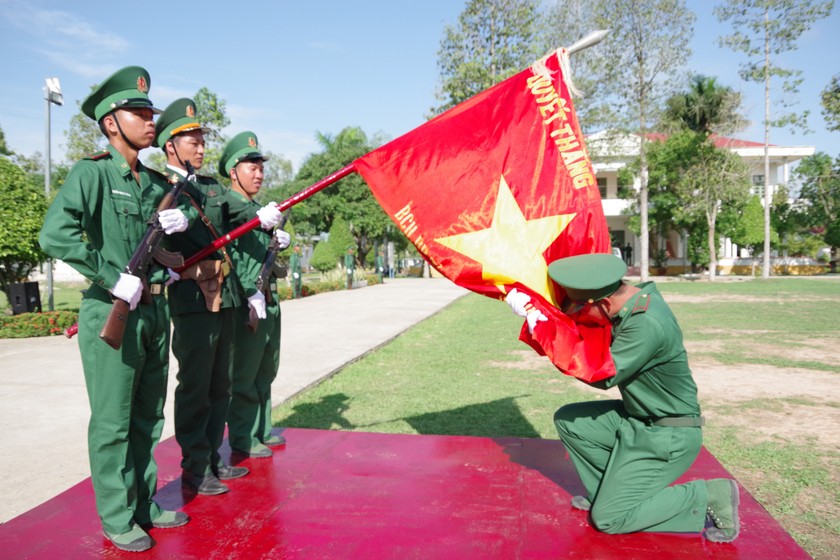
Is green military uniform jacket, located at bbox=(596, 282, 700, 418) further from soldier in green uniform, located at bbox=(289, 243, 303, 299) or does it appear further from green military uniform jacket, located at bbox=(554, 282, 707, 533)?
soldier in green uniform, located at bbox=(289, 243, 303, 299)

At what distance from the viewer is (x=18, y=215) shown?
10875mm

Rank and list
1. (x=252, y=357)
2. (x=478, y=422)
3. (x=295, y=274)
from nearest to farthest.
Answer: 1. (x=252, y=357)
2. (x=478, y=422)
3. (x=295, y=274)

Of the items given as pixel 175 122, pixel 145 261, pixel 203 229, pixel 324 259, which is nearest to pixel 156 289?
pixel 145 261

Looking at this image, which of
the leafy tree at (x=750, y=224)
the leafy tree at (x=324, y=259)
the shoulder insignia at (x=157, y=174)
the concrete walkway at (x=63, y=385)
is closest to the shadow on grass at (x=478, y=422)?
the concrete walkway at (x=63, y=385)

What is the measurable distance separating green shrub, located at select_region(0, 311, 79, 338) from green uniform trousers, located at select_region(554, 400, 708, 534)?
1054cm

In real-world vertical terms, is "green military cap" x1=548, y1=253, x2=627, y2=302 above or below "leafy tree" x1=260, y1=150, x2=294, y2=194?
below

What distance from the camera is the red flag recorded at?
10.8 ft

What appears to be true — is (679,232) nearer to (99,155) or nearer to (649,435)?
(649,435)

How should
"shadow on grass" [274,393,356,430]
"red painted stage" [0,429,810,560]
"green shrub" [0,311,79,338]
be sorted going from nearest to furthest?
"red painted stage" [0,429,810,560]
"shadow on grass" [274,393,356,430]
"green shrub" [0,311,79,338]

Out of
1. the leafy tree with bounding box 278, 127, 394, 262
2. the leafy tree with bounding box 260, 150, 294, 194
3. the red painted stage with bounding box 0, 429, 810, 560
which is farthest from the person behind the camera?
the leafy tree with bounding box 260, 150, 294, 194

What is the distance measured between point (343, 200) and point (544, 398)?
29.2 meters

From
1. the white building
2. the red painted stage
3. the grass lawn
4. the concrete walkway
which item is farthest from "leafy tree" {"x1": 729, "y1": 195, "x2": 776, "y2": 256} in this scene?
the red painted stage

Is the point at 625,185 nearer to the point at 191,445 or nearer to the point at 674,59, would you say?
the point at 674,59

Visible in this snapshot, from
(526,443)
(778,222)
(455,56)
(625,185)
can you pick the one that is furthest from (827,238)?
(526,443)
